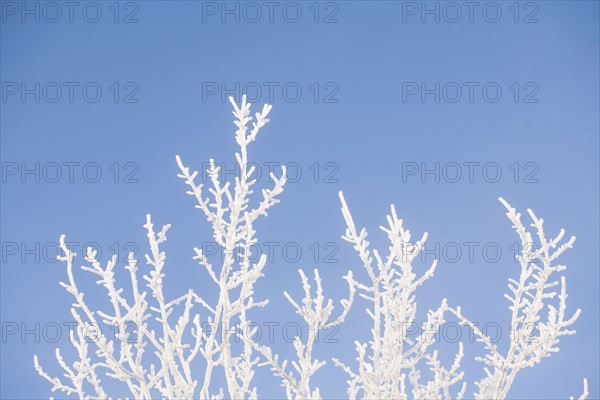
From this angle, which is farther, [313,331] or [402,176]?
[402,176]

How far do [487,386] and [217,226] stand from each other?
818 millimetres

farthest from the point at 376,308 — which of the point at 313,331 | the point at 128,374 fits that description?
the point at 128,374

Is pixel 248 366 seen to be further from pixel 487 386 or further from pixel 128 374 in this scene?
pixel 487 386

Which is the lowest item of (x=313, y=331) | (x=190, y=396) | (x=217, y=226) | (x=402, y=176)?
(x=190, y=396)

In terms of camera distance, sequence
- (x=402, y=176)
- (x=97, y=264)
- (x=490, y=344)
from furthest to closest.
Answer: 1. (x=402, y=176)
2. (x=97, y=264)
3. (x=490, y=344)

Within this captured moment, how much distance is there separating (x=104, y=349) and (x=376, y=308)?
0.71m

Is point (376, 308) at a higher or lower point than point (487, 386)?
higher

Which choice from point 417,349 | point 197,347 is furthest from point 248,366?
point 417,349

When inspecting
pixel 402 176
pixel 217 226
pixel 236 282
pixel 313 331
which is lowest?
pixel 313 331

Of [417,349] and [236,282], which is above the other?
[236,282]

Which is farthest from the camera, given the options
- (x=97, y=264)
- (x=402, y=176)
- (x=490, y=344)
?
(x=402, y=176)

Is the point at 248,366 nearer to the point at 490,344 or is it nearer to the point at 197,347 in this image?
the point at 197,347

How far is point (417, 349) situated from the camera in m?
2.23

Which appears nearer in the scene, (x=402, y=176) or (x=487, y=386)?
(x=487, y=386)
